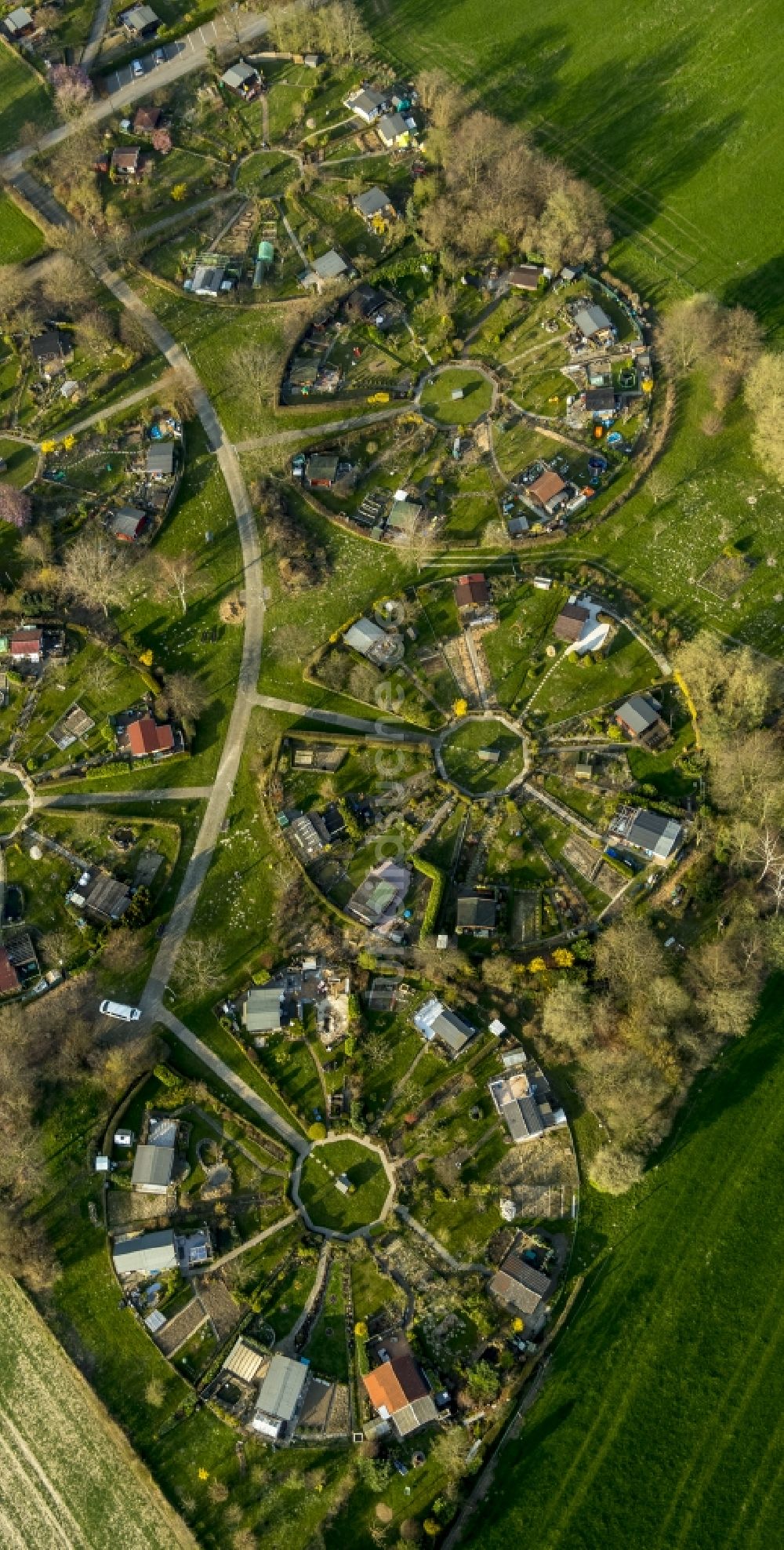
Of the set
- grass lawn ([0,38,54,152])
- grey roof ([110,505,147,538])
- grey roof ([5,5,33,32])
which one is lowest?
grey roof ([110,505,147,538])

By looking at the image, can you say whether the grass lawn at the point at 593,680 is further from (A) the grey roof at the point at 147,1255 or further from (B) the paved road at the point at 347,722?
(A) the grey roof at the point at 147,1255

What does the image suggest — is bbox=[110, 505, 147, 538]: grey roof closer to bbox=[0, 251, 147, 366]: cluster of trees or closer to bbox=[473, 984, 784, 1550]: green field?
bbox=[0, 251, 147, 366]: cluster of trees

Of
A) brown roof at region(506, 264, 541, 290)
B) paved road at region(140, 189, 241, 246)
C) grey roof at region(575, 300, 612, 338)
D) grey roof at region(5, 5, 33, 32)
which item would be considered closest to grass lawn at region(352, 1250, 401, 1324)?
grey roof at region(575, 300, 612, 338)

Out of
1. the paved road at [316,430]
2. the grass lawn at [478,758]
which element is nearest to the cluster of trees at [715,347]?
the paved road at [316,430]

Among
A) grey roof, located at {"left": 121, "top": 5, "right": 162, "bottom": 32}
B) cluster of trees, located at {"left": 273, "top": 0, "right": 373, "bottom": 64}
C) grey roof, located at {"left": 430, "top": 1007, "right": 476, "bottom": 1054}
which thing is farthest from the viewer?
grey roof, located at {"left": 121, "top": 5, "right": 162, "bottom": 32}

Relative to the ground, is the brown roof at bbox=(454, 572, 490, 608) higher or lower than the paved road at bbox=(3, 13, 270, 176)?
lower

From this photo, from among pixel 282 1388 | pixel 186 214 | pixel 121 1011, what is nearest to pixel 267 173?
pixel 186 214

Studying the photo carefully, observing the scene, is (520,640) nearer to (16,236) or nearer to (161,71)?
(16,236)
